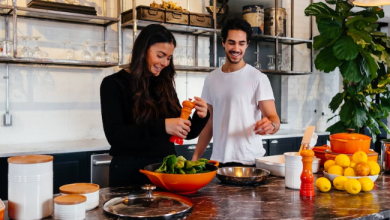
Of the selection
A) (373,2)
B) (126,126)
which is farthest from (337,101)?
(126,126)

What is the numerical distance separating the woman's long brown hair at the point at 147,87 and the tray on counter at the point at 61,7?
1938mm

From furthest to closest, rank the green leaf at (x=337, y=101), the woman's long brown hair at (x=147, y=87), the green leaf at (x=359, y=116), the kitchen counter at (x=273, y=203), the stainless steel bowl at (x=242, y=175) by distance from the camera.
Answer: the green leaf at (x=337, y=101) < the green leaf at (x=359, y=116) < the woman's long brown hair at (x=147, y=87) < the stainless steel bowl at (x=242, y=175) < the kitchen counter at (x=273, y=203)

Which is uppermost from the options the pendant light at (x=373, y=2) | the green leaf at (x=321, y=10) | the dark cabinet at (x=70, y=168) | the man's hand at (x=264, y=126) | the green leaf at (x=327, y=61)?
the green leaf at (x=321, y=10)

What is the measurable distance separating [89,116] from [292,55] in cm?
296

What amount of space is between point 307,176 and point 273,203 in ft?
0.74

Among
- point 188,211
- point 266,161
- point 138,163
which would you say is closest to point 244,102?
point 266,161

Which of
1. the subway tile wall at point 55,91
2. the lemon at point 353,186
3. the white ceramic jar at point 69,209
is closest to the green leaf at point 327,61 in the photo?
the subway tile wall at point 55,91

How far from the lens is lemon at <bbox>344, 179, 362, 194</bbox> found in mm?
1827

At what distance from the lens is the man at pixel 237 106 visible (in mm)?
2682

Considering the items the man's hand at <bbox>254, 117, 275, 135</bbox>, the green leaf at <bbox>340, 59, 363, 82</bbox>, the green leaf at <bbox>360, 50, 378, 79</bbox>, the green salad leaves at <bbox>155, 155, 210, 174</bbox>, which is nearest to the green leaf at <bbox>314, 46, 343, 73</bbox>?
the green leaf at <bbox>340, 59, 363, 82</bbox>

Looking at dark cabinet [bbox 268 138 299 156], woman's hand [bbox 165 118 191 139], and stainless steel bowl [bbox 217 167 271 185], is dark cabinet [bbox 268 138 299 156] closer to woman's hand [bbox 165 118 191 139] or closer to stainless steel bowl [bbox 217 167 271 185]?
stainless steel bowl [bbox 217 167 271 185]

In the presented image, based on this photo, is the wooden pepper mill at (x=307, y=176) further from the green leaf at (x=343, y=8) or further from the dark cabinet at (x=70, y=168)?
the green leaf at (x=343, y=8)

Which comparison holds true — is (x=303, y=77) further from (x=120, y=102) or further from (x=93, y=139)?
(x=120, y=102)

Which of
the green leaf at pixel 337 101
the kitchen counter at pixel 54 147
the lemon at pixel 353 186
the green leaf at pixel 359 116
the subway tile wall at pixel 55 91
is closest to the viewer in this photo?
the lemon at pixel 353 186
